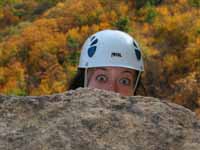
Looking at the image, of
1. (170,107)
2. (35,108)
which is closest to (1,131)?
(35,108)

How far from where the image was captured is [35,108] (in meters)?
1.82

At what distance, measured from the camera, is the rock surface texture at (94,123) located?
1.72 m

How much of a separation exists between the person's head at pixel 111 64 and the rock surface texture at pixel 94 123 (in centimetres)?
80

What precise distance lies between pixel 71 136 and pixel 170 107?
0.92 feet

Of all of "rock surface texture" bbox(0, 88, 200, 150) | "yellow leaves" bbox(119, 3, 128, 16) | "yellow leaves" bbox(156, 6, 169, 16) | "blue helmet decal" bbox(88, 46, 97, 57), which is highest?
"rock surface texture" bbox(0, 88, 200, 150)

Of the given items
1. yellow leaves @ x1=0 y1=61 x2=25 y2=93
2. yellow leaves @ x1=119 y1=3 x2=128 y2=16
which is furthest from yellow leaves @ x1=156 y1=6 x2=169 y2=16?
yellow leaves @ x1=0 y1=61 x2=25 y2=93

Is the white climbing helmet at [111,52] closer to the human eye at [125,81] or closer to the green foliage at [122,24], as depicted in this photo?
the human eye at [125,81]

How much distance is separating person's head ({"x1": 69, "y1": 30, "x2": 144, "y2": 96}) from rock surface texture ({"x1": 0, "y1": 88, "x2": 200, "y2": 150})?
0.80 m

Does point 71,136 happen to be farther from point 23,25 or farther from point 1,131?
point 23,25

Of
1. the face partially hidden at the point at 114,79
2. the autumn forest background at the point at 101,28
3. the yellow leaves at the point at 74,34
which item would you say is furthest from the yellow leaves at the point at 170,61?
the face partially hidden at the point at 114,79

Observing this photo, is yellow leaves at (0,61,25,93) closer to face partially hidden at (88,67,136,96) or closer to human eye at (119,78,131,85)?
face partially hidden at (88,67,136,96)

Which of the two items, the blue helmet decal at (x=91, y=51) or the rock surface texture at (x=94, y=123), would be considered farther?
the blue helmet decal at (x=91, y=51)

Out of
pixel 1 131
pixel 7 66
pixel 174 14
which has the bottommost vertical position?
pixel 7 66

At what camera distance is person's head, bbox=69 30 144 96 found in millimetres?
2721
